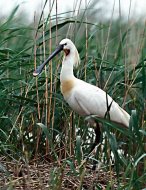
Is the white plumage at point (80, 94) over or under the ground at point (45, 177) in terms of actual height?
over

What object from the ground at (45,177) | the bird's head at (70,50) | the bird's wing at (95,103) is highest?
the bird's head at (70,50)

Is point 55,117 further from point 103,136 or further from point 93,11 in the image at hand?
point 93,11

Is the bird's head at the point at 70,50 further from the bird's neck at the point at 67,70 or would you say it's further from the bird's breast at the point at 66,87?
the bird's breast at the point at 66,87

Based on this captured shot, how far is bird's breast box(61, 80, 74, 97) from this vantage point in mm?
4930

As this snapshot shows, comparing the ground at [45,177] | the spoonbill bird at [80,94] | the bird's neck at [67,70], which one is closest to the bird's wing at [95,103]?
the spoonbill bird at [80,94]

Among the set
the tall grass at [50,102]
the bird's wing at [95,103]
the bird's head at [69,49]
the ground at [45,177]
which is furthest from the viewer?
the bird's head at [69,49]

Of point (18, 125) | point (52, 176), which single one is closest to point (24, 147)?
point (18, 125)

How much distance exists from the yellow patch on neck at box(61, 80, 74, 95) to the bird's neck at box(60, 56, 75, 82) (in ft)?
0.10

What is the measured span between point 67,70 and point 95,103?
0.31m

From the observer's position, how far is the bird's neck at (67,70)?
4.98m

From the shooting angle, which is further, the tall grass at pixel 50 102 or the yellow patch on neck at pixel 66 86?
the yellow patch on neck at pixel 66 86

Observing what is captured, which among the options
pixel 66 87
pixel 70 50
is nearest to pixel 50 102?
pixel 66 87

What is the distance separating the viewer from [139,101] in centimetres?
481

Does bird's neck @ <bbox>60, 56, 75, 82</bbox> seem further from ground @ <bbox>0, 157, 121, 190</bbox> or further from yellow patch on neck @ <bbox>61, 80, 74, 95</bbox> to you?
ground @ <bbox>0, 157, 121, 190</bbox>
